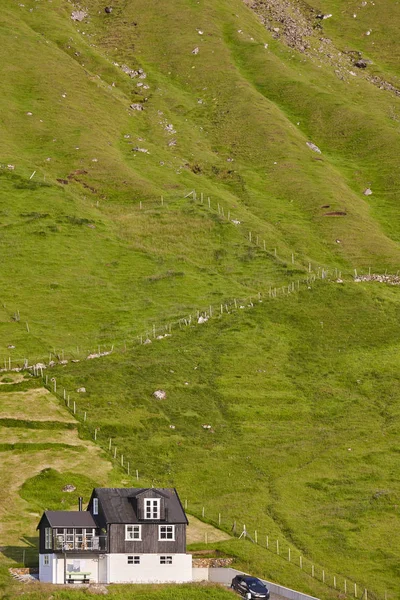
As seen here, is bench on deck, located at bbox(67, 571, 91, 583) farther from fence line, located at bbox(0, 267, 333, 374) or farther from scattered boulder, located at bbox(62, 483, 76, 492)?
fence line, located at bbox(0, 267, 333, 374)

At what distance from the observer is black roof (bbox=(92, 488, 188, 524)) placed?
101562mm

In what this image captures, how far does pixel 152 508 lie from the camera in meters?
102

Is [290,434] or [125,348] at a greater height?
[125,348]

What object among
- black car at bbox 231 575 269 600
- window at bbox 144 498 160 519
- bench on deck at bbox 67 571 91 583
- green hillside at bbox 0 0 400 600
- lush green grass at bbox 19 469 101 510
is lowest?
black car at bbox 231 575 269 600

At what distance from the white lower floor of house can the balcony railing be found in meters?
0.48

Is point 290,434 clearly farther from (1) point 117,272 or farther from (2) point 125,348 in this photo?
(1) point 117,272

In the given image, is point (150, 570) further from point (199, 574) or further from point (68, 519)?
point (68, 519)

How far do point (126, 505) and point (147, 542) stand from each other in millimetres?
3853

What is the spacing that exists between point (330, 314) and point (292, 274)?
1470cm

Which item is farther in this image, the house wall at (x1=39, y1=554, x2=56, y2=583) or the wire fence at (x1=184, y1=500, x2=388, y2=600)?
the wire fence at (x1=184, y1=500, x2=388, y2=600)

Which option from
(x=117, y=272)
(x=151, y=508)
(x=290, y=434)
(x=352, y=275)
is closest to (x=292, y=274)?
(x=352, y=275)

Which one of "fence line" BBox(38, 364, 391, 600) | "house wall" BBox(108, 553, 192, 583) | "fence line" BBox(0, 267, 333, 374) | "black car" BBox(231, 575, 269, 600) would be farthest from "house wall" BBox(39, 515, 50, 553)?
"fence line" BBox(0, 267, 333, 374)

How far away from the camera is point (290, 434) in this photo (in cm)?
13838

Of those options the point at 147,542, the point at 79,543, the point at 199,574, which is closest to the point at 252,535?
the point at 199,574
